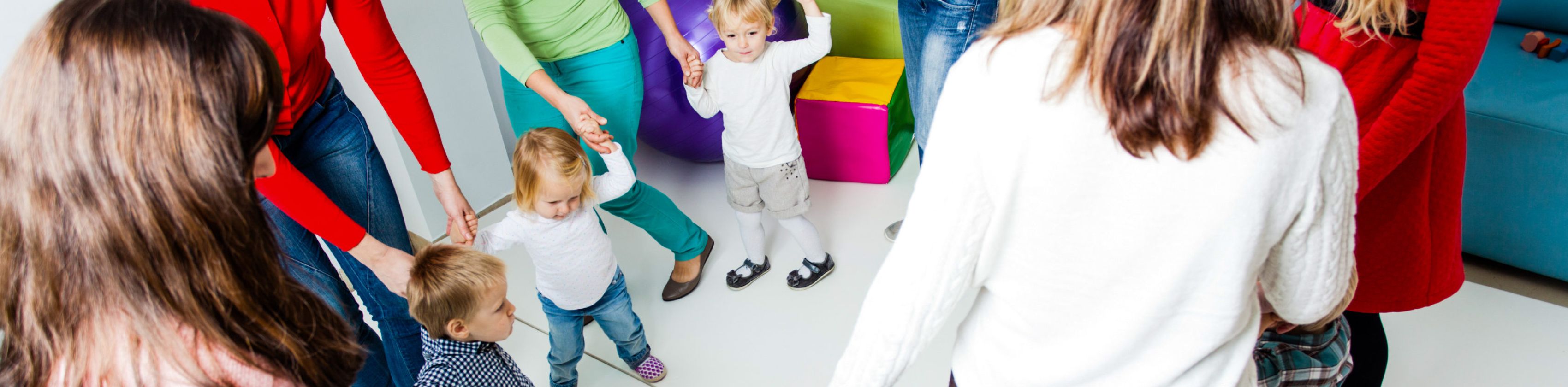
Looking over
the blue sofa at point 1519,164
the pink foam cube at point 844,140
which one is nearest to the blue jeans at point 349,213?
the pink foam cube at point 844,140

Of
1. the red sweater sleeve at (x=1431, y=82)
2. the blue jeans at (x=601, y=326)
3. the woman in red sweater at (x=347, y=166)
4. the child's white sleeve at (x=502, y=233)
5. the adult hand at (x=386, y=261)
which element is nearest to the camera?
the red sweater sleeve at (x=1431, y=82)

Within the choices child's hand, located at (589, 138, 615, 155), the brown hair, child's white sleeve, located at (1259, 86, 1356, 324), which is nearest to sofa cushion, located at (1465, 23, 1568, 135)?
child's white sleeve, located at (1259, 86, 1356, 324)

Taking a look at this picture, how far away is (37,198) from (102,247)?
0.06 metres

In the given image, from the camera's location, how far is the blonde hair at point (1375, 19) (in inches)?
47.4

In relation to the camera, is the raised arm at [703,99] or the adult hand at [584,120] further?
the raised arm at [703,99]

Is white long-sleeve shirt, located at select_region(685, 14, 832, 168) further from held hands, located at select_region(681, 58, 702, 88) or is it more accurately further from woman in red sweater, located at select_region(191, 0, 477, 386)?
woman in red sweater, located at select_region(191, 0, 477, 386)

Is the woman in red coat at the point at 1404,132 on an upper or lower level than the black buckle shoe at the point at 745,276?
upper

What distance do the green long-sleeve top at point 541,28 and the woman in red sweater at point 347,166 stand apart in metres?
0.25

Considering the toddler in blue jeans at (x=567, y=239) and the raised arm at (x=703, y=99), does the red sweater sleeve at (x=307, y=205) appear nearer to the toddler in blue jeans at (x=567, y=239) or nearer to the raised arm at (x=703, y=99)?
the toddler in blue jeans at (x=567, y=239)

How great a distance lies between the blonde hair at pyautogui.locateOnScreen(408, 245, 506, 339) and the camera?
1.50m

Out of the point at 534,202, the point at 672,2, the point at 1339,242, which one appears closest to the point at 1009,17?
the point at 1339,242

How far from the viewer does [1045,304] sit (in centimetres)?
94

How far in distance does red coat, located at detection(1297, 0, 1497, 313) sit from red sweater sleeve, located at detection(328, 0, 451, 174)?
1.50 m

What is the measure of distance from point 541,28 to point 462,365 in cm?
84
